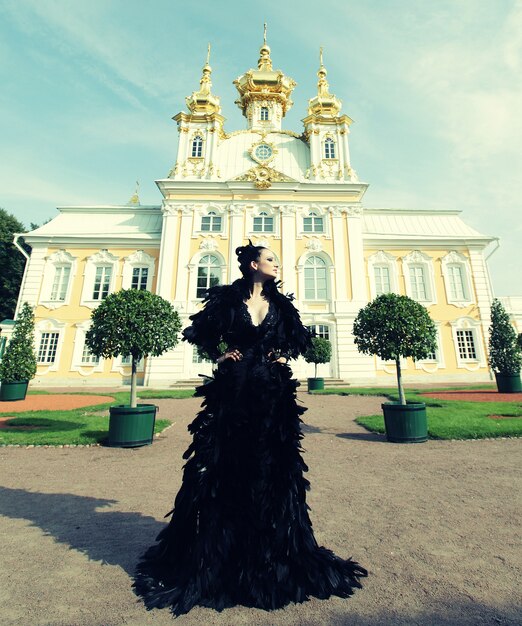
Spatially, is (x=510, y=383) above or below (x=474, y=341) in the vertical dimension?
below

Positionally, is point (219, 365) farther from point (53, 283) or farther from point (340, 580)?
point (53, 283)

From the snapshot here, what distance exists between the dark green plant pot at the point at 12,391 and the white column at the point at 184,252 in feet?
30.7

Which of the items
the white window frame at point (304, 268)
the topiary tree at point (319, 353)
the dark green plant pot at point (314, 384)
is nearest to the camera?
the dark green plant pot at point (314, 384)

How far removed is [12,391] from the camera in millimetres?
13602

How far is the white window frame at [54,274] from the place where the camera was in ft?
72.3

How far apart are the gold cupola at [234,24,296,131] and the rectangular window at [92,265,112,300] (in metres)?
16.9

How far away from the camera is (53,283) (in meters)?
22.7

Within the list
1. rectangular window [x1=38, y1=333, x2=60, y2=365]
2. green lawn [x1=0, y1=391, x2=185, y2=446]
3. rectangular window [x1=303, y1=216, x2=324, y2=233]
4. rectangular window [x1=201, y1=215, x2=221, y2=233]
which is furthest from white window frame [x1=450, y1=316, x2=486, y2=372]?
rectangular window [x1=38, y1=333, x2=60, y2=365]

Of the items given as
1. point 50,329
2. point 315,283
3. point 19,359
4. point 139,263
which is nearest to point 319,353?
point 315,283

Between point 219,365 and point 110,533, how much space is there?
1963mm

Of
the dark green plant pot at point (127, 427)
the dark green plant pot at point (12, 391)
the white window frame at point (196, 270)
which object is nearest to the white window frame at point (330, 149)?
the white window frame at point (196, 270)

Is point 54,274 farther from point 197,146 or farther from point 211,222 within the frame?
point 197,146

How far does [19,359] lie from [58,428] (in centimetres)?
821

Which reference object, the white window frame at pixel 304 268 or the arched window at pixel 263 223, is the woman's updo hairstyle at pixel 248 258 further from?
the arched window at pixel 263 223
